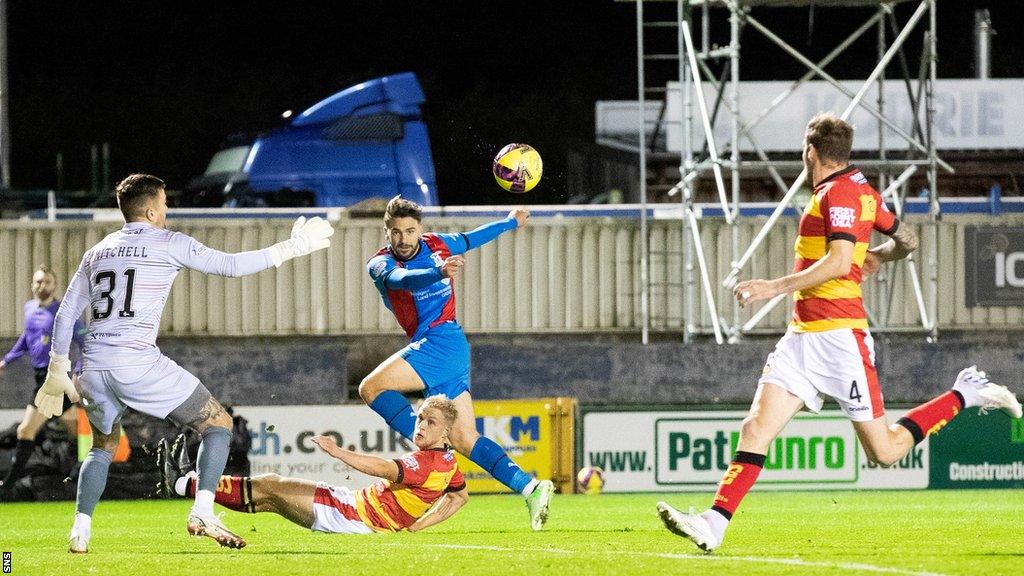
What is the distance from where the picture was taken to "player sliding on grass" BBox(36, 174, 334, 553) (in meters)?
8.52

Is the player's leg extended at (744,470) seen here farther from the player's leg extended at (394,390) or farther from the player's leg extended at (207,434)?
the player's leg extended at (394,390)

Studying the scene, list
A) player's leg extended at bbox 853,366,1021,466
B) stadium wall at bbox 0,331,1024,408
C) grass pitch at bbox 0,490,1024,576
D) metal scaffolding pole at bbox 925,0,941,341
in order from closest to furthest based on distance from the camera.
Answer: grass pitch at bbox 0,490,1024,576 → player's leg extended at bbox 853,366,1021,466 → metal scaffolding pole at bbox 925,0,941,341 → stadium wall at bbox 0,331,1024,408

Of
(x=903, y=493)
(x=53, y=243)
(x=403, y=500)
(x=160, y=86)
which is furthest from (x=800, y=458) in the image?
(x=160, y=86)

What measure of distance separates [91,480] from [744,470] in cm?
349

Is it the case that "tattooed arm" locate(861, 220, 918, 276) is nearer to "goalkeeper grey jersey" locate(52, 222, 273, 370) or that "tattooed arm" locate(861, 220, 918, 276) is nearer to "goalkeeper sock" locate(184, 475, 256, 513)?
"goalkeeper grey jersey" locate(52, 222, 273, 370)

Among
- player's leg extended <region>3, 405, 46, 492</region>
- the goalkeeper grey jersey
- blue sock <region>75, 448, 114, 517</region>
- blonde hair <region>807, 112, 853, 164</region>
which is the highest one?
blonde hair <region>807, 112, 853, 164</region>

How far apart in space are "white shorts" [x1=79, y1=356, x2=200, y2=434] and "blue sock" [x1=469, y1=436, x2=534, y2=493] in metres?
2.30

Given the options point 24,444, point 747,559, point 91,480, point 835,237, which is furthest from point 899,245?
point 24,444

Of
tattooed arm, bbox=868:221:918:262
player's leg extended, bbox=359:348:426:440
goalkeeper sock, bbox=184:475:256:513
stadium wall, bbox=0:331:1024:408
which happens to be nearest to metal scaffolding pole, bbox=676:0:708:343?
stadium wall, bbox=0:331:1024:408

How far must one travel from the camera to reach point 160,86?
51.2 meters

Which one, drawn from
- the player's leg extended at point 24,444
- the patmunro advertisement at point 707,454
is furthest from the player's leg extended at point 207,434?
the patmunro advertisement at point 707,454

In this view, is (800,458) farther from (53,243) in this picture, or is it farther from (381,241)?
(53,243)

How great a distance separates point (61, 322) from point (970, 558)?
488 cm

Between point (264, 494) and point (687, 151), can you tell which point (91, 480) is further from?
point (687, 151)
